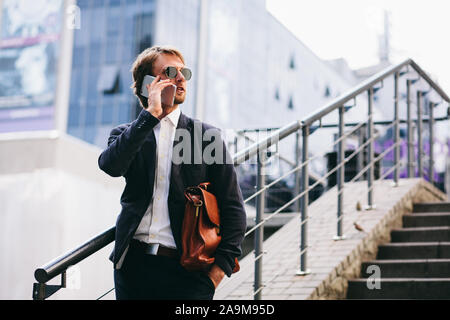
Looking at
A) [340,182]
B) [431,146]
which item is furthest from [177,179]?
[431,146]

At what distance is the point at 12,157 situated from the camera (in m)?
7.58

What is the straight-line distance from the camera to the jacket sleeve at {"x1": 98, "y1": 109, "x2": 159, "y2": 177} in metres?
2.13

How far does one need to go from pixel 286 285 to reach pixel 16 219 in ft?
14.0

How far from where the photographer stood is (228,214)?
2.32m

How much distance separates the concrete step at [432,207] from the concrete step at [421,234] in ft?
1.97

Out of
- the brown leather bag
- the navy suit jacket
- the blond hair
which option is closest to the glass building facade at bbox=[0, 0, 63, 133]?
the blond hair

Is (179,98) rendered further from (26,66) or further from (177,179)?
(26,66)

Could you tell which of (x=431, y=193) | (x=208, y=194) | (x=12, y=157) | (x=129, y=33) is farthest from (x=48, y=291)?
(x=129, y=33)

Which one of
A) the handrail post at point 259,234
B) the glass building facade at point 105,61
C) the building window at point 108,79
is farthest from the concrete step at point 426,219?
the building window at point 108,79

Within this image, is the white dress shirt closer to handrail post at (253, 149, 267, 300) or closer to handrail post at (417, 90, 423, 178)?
handrail post at (253, 149, 267, 300)

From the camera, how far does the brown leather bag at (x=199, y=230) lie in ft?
7.12

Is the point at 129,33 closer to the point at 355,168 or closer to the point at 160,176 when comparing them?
the point at 355,168

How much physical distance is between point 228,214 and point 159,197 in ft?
0.82

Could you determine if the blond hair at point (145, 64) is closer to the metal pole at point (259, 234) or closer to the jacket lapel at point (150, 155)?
the jacket lapel at point (150, 155)
